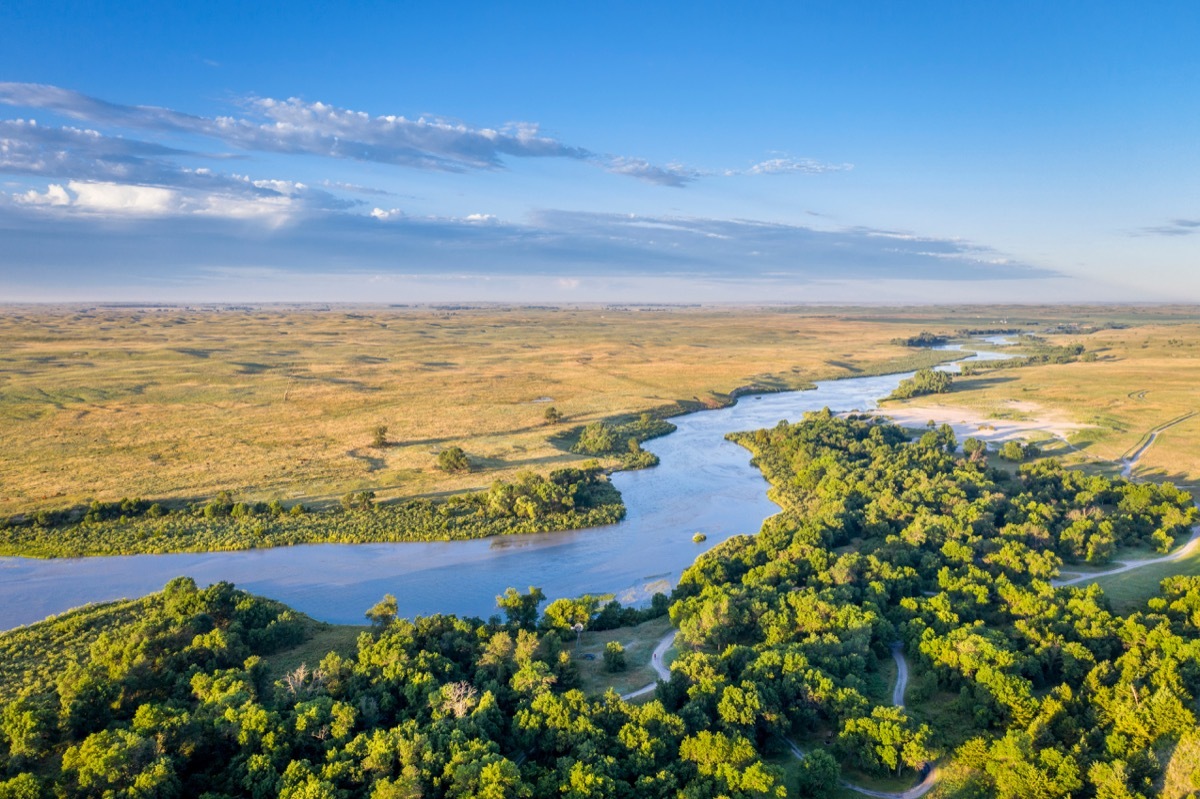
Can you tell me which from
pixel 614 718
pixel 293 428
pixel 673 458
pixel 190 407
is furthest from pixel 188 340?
pixel 614 718

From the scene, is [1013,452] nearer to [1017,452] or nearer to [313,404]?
[1017,452]

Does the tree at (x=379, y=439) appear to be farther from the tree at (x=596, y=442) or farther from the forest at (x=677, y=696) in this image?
the forest at (x=677, y=696)

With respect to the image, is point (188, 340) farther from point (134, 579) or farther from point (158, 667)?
point (158, 667)

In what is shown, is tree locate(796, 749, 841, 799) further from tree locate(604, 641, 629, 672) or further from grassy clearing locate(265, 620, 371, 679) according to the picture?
grassy clearing locate(265, 620, 371, 679)

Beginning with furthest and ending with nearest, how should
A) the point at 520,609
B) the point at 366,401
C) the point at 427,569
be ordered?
the point at 366,401 → the point at 427,569 → the point at 520,609

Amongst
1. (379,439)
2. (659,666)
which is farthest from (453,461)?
(659,666)

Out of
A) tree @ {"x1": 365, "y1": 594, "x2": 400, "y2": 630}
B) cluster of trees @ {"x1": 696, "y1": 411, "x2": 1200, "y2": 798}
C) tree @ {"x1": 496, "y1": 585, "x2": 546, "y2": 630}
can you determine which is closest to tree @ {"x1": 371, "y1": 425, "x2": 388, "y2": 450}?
tree @ {"x1": 365, "y1": 594, "x2": 400, "y2": 630}
